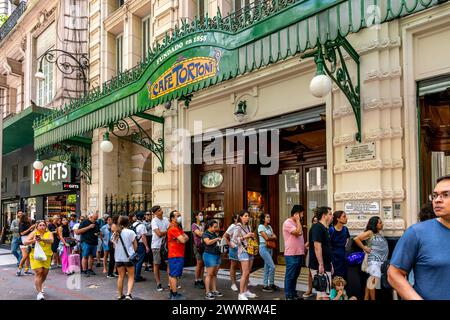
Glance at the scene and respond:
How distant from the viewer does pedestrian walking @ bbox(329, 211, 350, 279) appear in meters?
6.95

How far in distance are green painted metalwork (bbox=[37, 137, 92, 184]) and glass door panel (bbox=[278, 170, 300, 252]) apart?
7243 millimetres

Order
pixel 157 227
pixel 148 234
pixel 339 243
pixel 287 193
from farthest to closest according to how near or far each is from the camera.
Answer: pixel 287 193 → pixel 148 234 → pixel 157 227 → pixel 339 243

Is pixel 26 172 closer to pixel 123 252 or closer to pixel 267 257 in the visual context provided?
pixel 123 252

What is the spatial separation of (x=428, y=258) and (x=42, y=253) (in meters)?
7.56

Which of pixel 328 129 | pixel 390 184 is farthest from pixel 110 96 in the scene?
pixel 390 184

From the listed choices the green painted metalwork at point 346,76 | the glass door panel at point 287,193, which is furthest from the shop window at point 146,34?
the green painted metalwork at point 346,76

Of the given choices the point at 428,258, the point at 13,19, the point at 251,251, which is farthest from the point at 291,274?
the point at 13,19

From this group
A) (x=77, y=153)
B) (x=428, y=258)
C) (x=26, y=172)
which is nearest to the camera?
(x=428, y=258)

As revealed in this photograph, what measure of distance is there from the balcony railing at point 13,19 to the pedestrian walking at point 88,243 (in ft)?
48.8

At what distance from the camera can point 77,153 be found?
16016mm

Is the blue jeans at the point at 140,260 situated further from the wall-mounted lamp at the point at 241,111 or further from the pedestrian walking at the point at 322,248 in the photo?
the pedestrian walking at the point at 322,248

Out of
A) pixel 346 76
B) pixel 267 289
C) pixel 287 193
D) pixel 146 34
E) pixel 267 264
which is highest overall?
pixel 146 34

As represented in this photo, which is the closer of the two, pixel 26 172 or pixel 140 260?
pixel 140 260
